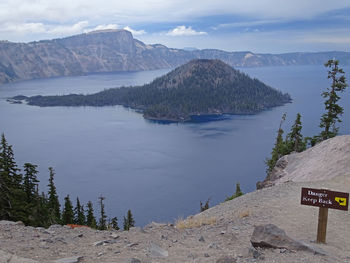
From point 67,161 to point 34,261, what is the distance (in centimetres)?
12268

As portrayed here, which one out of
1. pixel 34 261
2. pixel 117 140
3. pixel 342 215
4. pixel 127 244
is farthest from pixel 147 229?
pixel 117 140

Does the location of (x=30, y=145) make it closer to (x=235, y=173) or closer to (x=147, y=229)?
(x=235, y=173)

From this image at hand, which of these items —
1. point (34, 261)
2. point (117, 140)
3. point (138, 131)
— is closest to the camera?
point (34, 261)

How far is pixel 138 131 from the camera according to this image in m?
183

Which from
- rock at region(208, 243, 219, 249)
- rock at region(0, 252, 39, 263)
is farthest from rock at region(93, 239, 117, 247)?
rock at region(208, 243, 219, 249)

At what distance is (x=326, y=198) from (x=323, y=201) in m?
0.16

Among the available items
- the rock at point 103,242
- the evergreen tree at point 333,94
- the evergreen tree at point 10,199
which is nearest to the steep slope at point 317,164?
the evergreen tree at point 333,94

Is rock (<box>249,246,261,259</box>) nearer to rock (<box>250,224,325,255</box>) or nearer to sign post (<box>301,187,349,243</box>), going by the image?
rock (<box>250,224,325,255</box>)

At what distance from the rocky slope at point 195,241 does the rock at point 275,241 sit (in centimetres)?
11

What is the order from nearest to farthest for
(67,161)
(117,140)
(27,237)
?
(27,237) < (67,161) < (117,140)

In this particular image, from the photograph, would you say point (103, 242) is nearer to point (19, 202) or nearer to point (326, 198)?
point (326, 198)

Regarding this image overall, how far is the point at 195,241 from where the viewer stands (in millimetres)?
13141

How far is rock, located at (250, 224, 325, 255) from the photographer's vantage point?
Answer: 35.3 feet

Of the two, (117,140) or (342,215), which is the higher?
(342,215)
